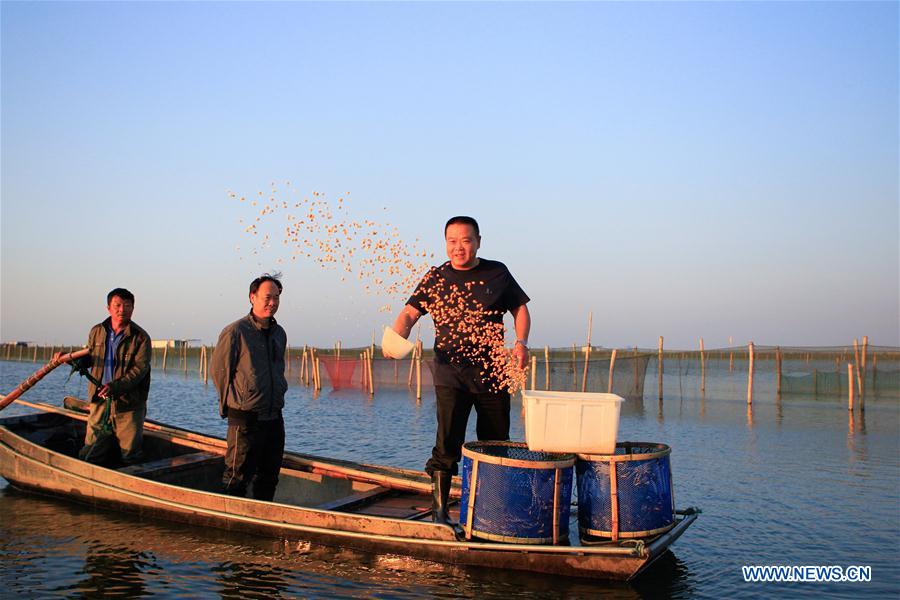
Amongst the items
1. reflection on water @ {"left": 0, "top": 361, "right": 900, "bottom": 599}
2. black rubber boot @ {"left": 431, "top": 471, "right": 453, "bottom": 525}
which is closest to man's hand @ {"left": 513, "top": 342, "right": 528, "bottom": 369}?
black rubber boot @ {"left": 431, "top": 471, "right": 453, "bottom": 525}

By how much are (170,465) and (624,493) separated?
4592 millimetres

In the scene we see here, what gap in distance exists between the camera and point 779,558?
630cm

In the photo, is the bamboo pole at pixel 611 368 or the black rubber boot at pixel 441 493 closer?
the black rubber boot at pixel 441 493

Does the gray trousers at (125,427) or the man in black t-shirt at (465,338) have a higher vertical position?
the man in black t-shirt at (465,338)

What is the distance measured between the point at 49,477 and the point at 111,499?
3.14 ft

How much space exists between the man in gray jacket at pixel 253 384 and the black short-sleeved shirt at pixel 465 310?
1.38m

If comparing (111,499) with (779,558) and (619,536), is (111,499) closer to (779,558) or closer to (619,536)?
(619,536)

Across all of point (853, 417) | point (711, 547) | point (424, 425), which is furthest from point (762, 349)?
point (711, 547)

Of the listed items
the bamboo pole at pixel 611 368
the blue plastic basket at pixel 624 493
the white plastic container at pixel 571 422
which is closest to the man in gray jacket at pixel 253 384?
the white plastic container at pixel 571 422

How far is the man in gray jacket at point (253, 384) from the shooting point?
5.82 metres

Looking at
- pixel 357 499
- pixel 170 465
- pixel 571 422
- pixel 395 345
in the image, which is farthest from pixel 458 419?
pixel 170 465

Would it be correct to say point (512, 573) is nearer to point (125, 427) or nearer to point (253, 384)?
point (253, 384)

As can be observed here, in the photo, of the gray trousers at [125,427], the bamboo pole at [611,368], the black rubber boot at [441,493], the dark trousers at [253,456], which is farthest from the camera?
the bamboo pole at [611,368]

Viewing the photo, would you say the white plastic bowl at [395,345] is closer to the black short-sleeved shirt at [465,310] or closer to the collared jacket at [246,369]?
the black short-sleeved shirt at [465,310]
